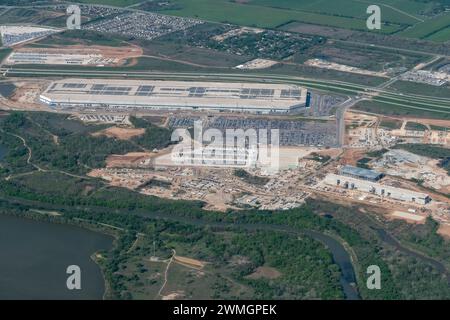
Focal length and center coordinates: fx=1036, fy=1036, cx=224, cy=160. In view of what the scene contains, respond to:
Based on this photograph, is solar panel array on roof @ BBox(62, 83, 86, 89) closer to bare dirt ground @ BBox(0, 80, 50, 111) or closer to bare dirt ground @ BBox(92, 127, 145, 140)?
bare dirt ground @ BBox(0, 80, 50, 111)

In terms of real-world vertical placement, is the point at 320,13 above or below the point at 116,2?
below

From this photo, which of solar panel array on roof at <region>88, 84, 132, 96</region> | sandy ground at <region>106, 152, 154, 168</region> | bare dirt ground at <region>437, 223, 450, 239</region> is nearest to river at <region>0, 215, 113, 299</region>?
sandy ground at <region>106, 152, 154, 168</region>

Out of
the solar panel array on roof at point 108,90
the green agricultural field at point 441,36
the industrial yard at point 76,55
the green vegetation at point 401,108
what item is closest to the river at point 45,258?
the solar panel array on roof at point 108,90

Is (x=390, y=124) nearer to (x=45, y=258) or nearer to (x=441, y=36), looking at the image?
(x=441, y=36)

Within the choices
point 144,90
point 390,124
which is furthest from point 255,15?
point 390,124

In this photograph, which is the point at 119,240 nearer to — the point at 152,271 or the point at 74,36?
the point at 152,271

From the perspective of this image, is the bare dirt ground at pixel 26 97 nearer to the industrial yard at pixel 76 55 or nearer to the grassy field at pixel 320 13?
the industrial yard at pixel 76 55

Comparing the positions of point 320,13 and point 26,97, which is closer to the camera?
point 26,97

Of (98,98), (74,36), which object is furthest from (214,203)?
(74,36)
